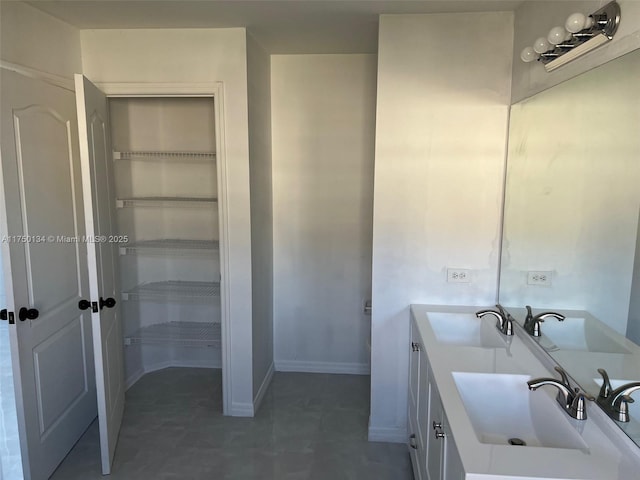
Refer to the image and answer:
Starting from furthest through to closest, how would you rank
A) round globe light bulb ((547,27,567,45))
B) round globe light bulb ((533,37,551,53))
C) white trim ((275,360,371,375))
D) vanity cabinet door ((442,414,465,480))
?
white trim ((275,360,371,375))
round globe light bulb ((533,37,551,53))
round globe light bulb ((547,27,567,45))
vanity cabinet door ((442,414,465,480))

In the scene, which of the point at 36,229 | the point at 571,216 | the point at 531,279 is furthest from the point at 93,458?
the point at 571,216

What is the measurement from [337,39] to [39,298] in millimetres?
2337

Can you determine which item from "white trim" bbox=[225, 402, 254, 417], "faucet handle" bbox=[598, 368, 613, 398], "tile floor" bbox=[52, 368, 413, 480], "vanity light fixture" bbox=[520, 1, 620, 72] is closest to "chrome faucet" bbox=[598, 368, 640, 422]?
"faucet handle" bbox=[598, 368, 613, 398]

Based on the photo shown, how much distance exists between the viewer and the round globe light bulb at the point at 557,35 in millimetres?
A: 1705

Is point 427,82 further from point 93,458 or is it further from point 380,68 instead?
point 93,458

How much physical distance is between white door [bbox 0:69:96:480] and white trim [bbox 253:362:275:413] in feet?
3.51


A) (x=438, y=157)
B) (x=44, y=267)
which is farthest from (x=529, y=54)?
(x=44, y=267)

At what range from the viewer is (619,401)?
1.40 metres

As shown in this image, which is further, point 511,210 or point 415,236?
point 415,236

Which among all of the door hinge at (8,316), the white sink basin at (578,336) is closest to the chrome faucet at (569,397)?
the white sink basin at (578,336)

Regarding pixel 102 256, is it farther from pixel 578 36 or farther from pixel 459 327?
pixel 578 36

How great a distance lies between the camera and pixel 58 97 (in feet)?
8.38

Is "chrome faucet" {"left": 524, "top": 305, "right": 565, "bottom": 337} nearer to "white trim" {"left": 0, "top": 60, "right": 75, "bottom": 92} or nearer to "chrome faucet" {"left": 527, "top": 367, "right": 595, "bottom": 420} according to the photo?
"chrome faucet" {"left": 527, "top": 367, "right": 595, "bottom": 420}

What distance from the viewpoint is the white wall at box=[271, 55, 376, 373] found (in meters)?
3.48
